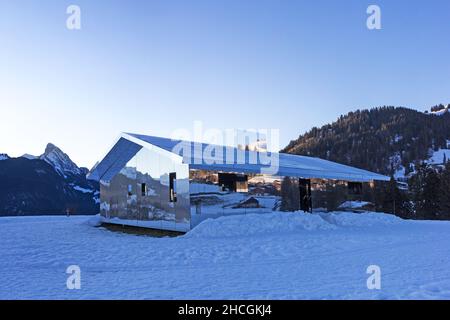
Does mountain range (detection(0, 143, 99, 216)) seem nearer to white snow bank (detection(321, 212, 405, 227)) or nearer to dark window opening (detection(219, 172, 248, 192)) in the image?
white snow bank (detection(321, 212, 405, 227))

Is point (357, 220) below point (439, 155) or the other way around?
below

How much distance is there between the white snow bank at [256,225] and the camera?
12.5 metres

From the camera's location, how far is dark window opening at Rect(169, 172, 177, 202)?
14.6 meters

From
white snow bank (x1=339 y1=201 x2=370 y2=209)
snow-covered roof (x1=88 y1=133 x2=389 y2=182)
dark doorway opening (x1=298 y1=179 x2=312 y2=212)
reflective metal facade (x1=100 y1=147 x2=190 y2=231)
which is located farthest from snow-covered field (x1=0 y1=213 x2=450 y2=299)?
white snow bank (x1=339 y1=201 x2=370 y2=209)

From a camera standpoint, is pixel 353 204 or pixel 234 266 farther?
pixel 353 204

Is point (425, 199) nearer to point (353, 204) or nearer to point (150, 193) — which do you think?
point (353, 204)

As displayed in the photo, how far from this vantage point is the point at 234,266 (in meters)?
7.32

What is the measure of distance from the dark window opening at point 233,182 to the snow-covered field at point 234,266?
1.93 meters

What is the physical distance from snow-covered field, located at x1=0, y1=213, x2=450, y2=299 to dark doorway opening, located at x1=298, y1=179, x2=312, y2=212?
197 inches

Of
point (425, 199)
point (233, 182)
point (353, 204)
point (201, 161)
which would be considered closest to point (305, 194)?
point (353, 204)

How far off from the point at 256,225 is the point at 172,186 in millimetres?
3998

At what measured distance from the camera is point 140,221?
685 inches
